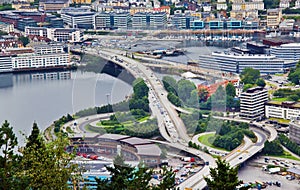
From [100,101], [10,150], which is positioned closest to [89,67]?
[100,101]

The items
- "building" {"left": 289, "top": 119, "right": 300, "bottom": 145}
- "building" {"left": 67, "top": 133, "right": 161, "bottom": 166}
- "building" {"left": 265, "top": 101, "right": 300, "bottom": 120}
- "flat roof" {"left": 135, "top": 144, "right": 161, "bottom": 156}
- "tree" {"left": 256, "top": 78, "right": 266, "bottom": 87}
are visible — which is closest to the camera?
"building" {"left": 67, "top": 133, "right": 161, "bottom": 166}

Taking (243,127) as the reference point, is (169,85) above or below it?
above

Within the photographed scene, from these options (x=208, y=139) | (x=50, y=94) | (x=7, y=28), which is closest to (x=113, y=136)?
(x=208, y=139)

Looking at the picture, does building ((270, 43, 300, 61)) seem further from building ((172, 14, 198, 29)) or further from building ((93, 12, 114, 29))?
building ((93, 12, 114, 29))

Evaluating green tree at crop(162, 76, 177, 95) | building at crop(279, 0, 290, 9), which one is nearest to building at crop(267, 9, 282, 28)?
building at crop(279, 0, 290, 9)

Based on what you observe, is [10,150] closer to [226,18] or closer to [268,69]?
[268,69]

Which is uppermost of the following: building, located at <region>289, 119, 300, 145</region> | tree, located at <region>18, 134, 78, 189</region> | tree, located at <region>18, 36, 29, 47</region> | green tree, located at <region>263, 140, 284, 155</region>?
tree, located at <region>18, 134, 78, 189</region>

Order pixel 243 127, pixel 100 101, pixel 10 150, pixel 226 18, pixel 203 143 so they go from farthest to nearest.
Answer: pixel 226 18 → pixel 243 127 → pixel 203 143 → pixel 100 101 → pixel 10 150

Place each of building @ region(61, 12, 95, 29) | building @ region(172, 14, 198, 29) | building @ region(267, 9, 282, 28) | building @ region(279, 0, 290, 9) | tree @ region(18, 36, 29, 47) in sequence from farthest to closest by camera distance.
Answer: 1. building @ region(279, 0, 290, 9)
2. building @ region(61, 12, 95, 29)
3. building @ region(267, 9, 282, 28)
4. building @ region(172, 14, 198, 29)
5. tree @ region(18, 36, 29, 47)

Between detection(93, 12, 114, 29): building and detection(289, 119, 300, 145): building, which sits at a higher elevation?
detection(93, 12, 114, 29): building
